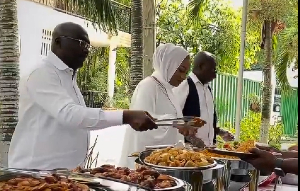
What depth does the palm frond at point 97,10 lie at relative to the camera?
3.73 metres

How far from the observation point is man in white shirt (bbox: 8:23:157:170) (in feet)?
6.03

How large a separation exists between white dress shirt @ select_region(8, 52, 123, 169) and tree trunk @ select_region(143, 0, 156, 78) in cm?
262

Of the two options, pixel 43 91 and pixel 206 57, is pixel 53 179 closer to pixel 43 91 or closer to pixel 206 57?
pixel 43 91

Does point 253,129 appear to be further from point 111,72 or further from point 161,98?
point 161,98

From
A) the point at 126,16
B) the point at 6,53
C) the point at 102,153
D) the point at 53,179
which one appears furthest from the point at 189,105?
the point at 126,16

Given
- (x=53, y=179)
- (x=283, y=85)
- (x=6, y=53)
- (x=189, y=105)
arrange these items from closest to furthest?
(x=53, y=179), (x=189, y=105), (x=6, y=53), (x=283, y=85)

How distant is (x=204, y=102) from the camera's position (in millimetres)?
3305

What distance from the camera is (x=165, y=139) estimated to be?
105 inches

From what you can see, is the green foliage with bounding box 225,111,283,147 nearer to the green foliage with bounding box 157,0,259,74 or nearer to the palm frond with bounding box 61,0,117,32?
the green foliage with bounding box 157,0,259,74

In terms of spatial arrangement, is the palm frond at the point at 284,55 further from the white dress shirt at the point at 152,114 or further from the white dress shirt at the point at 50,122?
the white dress shirt at the point at 50,122

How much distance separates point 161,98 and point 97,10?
140 centimetres

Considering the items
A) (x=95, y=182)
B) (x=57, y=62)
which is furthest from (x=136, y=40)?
(x=95, y=182)

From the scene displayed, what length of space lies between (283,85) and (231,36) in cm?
199

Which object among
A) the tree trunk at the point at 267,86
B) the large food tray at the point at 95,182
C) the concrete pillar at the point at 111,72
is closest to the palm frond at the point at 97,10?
the large food tray at the point at 95,182
